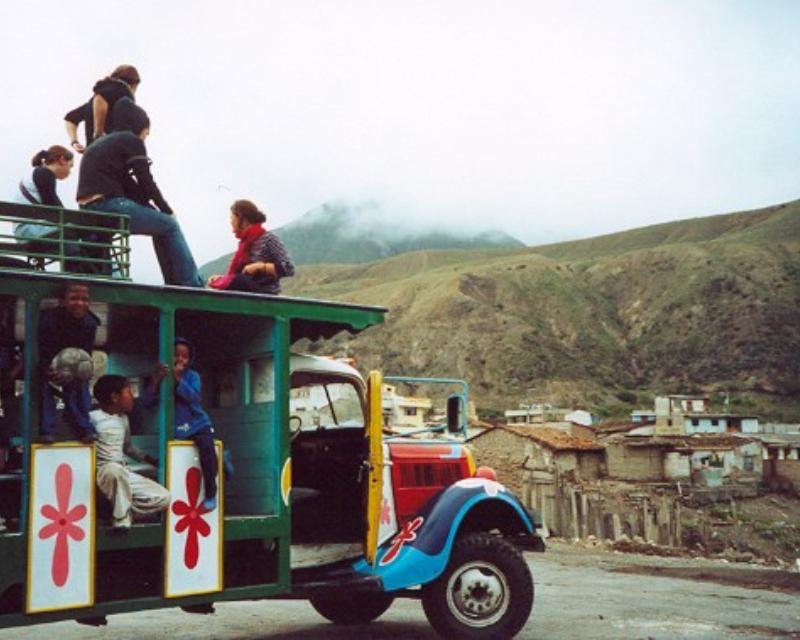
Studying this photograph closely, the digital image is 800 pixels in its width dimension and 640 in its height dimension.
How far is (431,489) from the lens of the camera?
8.55 meters

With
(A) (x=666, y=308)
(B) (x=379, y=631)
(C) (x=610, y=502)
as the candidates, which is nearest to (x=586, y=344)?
(A) (x=666, y=308)

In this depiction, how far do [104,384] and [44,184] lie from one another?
1.66m

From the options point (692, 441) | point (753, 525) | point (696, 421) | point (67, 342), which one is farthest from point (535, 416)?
point (67, 342)

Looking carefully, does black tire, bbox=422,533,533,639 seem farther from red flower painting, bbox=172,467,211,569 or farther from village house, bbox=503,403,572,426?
village house, bbox=503,403,572,426

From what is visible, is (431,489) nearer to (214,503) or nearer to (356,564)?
(356,564)

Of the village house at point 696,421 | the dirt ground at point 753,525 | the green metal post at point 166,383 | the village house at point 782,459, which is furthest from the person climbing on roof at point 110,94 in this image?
the village house at point 696,421

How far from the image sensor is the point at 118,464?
6219 millimetres

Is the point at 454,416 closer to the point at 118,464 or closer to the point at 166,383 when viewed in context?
the point at 166,383

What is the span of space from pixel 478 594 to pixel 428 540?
2.09 feet

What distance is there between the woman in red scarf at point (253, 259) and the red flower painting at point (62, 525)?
1.99 metres

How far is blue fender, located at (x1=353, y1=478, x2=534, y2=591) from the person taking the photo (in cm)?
776

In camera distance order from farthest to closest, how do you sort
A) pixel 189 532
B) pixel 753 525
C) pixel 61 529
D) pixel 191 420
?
pixel 753 525, pixel 191 420, pixel 189 532, pixel 61 529

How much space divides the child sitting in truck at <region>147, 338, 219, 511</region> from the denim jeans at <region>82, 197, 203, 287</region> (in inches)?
24.2

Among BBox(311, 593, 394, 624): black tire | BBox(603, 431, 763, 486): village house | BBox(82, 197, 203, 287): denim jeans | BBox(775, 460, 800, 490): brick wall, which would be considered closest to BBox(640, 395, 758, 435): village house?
BBox(603, 431, 763, 486): village house
